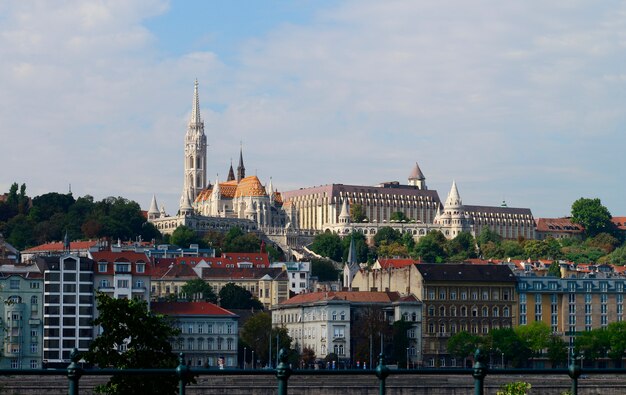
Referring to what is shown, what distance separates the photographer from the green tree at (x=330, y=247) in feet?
628

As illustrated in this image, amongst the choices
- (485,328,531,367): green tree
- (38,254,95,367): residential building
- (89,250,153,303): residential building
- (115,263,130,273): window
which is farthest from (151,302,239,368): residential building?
(485,328,531,367): green tree

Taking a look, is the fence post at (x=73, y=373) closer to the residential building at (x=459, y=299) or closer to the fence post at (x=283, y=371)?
the fence post at (x=283, y=371)

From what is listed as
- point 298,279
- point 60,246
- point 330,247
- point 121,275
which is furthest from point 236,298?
point 330,247

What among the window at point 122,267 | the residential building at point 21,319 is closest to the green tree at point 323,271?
the window at point 122,267

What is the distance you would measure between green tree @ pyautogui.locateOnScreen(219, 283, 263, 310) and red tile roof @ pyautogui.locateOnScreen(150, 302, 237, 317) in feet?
74.0


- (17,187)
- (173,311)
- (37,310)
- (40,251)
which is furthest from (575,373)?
(17,187)

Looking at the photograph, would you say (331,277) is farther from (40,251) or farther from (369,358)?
(369,358)

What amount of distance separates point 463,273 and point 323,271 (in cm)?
5625

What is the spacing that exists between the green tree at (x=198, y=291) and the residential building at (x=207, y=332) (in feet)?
77.7

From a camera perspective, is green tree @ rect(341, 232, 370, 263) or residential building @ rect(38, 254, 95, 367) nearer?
residential building @ rect(38, 254, 95, 367)

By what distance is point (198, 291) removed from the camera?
440 feet

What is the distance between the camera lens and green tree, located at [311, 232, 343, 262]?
19150cm

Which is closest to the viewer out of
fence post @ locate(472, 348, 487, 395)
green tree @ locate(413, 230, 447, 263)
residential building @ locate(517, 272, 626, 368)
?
fence post @ locate(472, 348, 487, 395)

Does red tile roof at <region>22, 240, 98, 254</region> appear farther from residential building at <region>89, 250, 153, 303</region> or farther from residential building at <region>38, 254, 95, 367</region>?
residential building at <region>38, 254, 95, 367</region>
